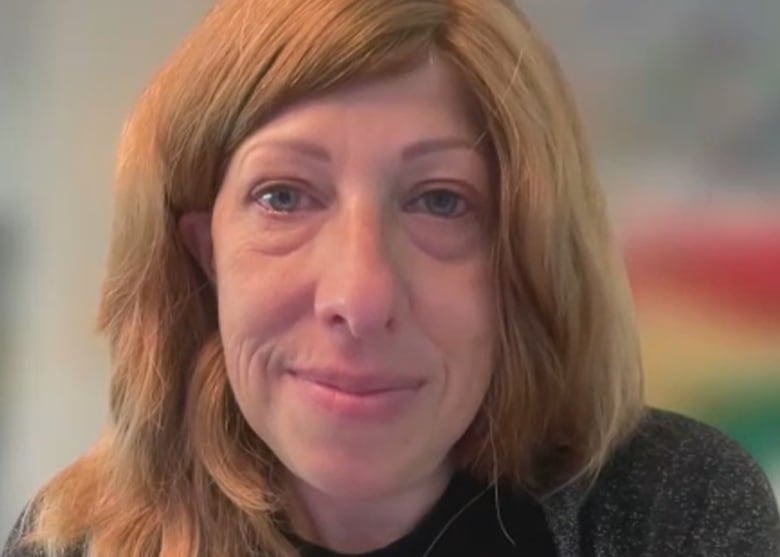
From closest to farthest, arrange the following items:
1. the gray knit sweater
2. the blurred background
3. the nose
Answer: the nose < the gray knit sweater < the blurred background

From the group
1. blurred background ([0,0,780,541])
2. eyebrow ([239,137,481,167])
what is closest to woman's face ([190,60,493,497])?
eyebrow ([239,137,481,167])

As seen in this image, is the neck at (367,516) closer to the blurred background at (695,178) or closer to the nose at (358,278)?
the nose at (358,278)

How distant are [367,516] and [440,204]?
264 mm

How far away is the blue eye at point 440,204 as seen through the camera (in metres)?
0.81

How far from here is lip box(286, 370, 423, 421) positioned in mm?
801

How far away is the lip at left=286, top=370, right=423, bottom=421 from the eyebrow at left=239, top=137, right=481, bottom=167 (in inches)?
5.9

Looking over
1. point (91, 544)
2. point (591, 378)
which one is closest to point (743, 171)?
point (591, 378)

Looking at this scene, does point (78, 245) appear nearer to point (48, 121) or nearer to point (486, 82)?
point (48, 121)

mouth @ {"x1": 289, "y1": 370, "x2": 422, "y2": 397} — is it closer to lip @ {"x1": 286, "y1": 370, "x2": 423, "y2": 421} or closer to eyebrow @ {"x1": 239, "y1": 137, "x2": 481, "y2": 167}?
lip @ {"x1": 286, "y1": 370, "x2": 423, "y2": 421}

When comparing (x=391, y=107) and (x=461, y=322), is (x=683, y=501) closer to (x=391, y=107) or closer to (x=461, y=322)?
(x=461, y=322)

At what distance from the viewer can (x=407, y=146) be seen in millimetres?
789

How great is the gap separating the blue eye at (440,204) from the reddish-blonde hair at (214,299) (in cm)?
3

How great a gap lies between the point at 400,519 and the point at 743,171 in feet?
1.78

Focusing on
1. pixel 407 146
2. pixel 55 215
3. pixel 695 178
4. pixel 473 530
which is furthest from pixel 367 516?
pixel 55 215
